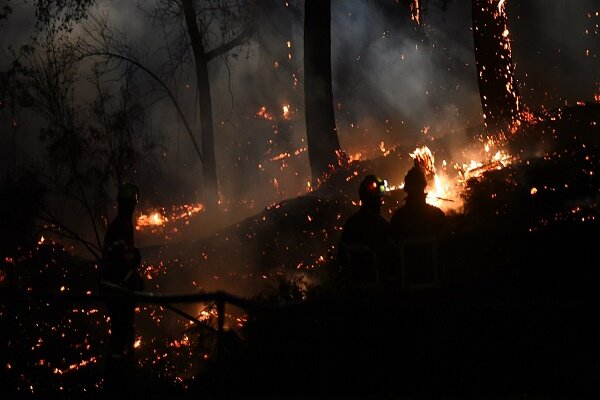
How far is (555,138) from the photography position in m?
10.8

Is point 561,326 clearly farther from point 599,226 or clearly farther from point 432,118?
point 432,118

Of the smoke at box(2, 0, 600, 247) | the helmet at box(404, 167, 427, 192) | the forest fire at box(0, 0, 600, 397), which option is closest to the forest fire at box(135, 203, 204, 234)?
the forest fire at box(0, 0, 600, 397)

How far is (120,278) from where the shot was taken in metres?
6.53

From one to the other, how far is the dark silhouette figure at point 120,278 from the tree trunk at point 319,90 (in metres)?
8.17

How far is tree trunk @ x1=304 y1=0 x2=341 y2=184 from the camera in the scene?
14.5m

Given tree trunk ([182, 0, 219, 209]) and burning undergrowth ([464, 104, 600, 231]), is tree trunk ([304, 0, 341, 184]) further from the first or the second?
tree trunk ([182, 0, 219, 209])

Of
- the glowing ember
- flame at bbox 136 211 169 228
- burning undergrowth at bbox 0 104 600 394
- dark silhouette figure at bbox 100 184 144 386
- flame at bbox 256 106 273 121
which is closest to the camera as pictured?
dark silhouette figure at bbox 100 184 144 386

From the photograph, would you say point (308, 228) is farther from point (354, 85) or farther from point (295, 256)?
point (354, 85)

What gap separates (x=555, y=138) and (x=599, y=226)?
407 centimetres

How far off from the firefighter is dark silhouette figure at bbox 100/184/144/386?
3059mm

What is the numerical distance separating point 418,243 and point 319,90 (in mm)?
9592

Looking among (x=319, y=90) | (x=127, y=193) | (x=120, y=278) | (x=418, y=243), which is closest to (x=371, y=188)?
(x=418, y=243)

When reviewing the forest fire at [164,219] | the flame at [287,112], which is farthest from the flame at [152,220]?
the flame at [287,112]

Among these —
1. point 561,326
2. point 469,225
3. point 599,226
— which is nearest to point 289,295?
point 469,225
